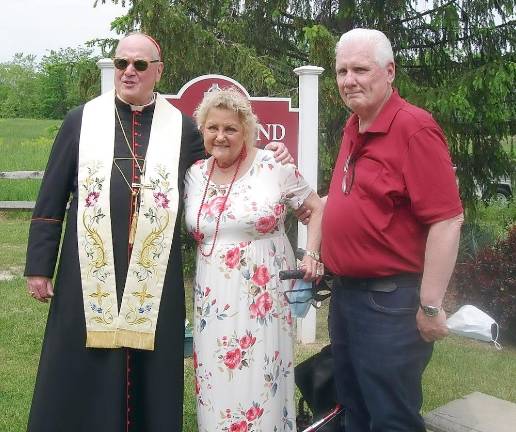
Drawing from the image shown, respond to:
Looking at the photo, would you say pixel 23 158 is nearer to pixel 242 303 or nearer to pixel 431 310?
pixel 242 303

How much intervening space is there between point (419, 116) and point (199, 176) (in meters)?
0.98

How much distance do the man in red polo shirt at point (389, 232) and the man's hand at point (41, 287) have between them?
1.23 m

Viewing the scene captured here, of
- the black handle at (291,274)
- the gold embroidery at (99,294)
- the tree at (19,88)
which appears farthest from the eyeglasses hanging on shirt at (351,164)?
the tree at (19,88)

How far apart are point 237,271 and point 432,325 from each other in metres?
0.80

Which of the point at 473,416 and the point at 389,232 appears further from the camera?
the point at 473,416

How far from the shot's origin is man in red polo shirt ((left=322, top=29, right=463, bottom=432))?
2469 millimetres

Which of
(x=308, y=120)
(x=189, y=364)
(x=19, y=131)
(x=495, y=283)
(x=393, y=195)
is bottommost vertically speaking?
(x=189, y=364)

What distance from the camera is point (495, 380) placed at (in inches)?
195

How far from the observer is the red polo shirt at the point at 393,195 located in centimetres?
245

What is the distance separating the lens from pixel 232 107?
289cm

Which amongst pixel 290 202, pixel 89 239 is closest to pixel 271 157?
pixel 290 202

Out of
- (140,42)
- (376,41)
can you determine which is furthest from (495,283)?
(140,42)

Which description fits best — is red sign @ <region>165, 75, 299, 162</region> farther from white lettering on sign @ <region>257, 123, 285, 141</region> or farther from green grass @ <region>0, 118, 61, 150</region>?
green grass @ <region>0, 118, 61, 150</region>

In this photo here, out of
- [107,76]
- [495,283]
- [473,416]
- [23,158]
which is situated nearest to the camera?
[473,416]
